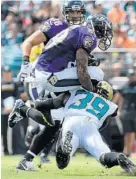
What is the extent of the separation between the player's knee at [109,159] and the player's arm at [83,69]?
84 cm

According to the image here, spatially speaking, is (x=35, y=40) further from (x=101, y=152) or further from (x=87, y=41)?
(x=101, y=152)

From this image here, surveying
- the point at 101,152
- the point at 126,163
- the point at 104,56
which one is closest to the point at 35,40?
the point at 101,152

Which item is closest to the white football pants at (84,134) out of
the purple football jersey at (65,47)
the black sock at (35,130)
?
the purple football jersey at (65,47)

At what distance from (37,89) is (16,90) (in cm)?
365

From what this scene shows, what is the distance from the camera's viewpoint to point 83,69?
778cm

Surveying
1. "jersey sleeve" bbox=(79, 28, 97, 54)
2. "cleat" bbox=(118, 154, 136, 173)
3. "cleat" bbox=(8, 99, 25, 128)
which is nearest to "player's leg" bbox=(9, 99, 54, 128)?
"cleat" bbox=(8, 99, 25, 128)

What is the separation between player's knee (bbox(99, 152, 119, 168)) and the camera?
729 centimetres

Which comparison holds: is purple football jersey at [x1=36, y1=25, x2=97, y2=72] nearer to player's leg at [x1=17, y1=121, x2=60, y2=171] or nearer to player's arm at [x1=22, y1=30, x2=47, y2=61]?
player's arm at [x1=22, y1=30, x2=47, y2=61]

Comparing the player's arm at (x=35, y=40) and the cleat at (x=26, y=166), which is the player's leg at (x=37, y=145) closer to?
the cleat at (x=26, y=166)

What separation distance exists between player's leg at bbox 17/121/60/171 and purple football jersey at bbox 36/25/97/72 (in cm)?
89

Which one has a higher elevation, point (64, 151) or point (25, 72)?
point (25, 72)

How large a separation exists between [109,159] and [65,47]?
141 cm

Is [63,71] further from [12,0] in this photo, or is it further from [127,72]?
[12,0]

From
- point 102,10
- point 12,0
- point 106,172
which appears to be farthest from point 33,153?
point 12,0
